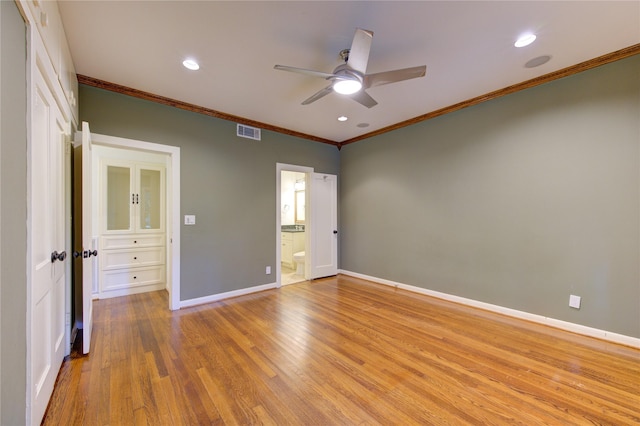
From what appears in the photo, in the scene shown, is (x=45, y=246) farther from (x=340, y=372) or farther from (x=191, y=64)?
(x=340, y=372)

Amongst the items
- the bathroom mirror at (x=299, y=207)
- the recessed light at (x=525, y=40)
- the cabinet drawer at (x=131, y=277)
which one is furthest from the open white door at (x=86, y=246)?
the bathroom mirror at (x=299, y=207)

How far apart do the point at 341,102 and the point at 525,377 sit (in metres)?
3.47

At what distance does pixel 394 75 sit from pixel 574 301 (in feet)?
10.1

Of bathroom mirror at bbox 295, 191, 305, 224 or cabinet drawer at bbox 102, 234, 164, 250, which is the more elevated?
bathroom mirror at bbox 295, 191, 305, 224

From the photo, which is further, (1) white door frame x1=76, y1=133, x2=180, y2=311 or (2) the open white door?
(1) white door frame x1=76, y1=133, x2=180, y2=311

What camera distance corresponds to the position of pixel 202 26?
2.14 metres

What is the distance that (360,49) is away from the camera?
6.65ft

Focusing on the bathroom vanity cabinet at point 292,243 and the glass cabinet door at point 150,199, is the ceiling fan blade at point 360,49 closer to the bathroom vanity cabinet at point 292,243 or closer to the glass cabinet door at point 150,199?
the glass cabinet door at point 150,199

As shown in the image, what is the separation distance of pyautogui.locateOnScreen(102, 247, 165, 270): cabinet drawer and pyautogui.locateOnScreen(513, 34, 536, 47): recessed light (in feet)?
17.8

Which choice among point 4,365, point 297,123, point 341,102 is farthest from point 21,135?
point 297,123

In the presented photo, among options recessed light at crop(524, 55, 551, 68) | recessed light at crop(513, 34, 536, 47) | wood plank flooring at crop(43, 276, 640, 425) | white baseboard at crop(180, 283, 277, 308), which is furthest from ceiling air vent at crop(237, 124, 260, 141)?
recessed light at crop(524, 55, 551, 68)

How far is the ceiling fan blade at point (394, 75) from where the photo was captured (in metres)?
2.15

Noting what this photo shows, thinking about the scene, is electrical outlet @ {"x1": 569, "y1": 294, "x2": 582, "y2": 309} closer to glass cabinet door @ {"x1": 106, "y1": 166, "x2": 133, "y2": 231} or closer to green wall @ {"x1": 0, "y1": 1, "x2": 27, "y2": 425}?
green wall @ {"x1": 0, "y1": 1, "x2": 27, "y2": 425}

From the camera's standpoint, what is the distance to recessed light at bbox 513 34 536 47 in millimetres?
2262
